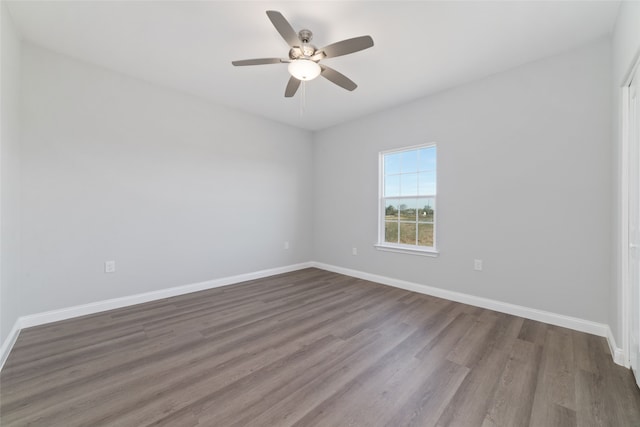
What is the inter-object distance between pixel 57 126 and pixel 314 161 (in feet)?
12.0

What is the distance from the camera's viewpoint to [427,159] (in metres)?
3.62

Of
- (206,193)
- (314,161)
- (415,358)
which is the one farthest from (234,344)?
(314,161)

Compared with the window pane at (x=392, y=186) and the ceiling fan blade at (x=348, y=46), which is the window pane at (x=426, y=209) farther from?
the ceiling fan blade at (x=348, y=46)

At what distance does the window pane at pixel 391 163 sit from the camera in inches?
157

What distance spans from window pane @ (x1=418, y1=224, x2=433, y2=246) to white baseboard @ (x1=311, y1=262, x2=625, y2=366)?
23.5 inches

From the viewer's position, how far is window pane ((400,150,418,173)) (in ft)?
12.3

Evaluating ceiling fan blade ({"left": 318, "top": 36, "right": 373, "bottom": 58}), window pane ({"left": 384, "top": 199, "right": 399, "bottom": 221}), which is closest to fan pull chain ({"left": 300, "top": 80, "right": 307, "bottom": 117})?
ceiling fan blade ({"left": 318, "top": 36, "right": 373, "bottom": 58})

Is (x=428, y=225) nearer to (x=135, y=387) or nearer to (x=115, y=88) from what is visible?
(x=135, y=387)

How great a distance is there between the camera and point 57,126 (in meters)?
2.64

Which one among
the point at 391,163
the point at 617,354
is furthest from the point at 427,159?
the point at 617,354

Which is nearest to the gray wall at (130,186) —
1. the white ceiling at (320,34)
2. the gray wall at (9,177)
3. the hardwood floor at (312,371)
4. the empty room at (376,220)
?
the empty room at (376,220)

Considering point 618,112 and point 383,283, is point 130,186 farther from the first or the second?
point 618,112

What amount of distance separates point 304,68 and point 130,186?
2.53m

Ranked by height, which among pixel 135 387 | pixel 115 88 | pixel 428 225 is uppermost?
pixel 115 88
